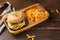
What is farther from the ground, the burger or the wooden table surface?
the burger

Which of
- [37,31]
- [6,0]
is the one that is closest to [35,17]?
[37,31]

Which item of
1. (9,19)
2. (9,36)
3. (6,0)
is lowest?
(9,36)

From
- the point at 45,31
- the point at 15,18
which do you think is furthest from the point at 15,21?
the point at 45,31

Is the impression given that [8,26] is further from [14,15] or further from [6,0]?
[6,0]

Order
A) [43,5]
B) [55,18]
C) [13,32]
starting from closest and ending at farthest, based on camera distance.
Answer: [13,32] → [55,18] → [43,5]

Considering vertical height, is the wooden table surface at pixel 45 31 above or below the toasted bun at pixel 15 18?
below

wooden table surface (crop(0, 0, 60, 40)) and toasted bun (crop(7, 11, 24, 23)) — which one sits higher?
toasted bun (crop(7, 11, 24, 23))

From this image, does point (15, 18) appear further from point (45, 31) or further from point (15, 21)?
point (45, 31)

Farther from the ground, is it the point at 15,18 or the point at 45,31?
the point at 15,18
